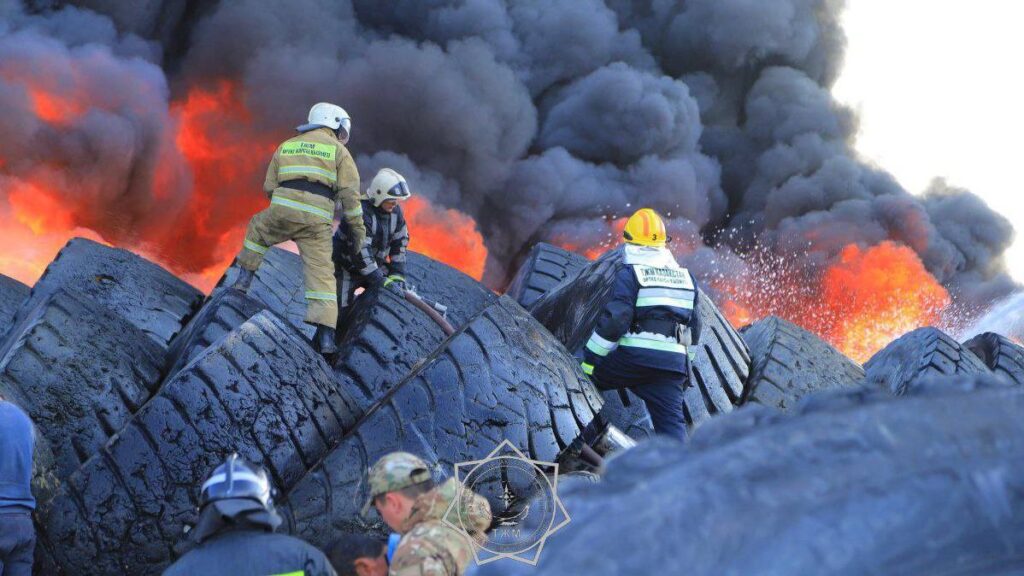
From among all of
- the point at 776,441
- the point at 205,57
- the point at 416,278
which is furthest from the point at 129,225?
the point at 776,441

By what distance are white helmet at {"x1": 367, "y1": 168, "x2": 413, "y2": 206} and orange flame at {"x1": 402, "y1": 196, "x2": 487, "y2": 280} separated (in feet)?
30.1

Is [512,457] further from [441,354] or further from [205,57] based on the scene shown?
[205,57]

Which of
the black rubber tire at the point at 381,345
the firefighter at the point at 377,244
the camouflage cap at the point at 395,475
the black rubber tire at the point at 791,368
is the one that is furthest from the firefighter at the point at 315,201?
the camouflage cap at the point at 395,475

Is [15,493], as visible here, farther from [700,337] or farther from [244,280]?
[700,337]

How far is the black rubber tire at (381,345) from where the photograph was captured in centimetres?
445

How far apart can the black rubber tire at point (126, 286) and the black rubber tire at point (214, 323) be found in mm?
741

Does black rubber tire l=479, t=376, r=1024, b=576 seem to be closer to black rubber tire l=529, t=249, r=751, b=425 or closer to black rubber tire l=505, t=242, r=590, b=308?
black rubber tire l=529, t=249, r=751, b=425

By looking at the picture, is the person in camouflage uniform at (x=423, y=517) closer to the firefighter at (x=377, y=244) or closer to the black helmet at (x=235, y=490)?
the black helmet at (x=235, y=490)

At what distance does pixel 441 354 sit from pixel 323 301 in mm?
1537

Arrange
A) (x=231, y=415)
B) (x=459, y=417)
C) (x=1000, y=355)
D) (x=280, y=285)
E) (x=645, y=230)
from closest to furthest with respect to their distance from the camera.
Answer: (x=231, y=415) < (x=459, y=417) < (x=645, y=230) < (x=280, y=285) < (x=1000, y=355)

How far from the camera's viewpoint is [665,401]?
4.73m

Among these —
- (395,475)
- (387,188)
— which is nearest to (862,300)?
(387,188)

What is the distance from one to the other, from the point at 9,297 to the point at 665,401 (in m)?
4.15

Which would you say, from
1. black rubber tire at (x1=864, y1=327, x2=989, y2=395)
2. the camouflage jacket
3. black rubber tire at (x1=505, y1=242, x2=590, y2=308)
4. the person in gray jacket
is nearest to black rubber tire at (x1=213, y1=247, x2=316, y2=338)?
black rubber tire at (x1=505, y1=242, x2=590, y2=308)
